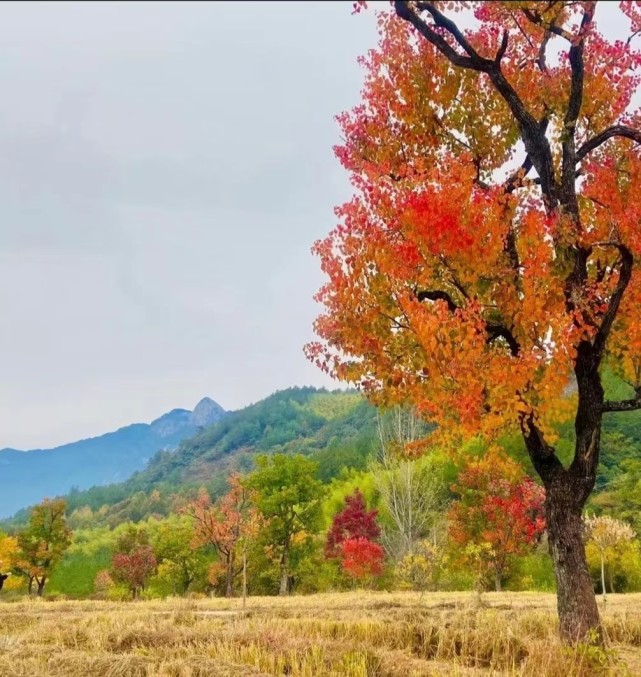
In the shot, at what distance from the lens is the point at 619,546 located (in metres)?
28.6

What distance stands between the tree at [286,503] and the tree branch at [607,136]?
31827 millimetres

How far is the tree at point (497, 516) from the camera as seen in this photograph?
26438 mm

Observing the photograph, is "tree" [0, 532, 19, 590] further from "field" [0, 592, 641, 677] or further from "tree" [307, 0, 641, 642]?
"tree" [307, 0, 641, 642]

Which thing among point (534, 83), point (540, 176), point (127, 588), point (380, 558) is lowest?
point (127, 588)

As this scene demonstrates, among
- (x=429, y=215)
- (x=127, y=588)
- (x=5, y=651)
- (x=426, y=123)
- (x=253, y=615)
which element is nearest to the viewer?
(x=429, y=215)

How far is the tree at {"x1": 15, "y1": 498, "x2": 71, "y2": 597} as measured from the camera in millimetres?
40812

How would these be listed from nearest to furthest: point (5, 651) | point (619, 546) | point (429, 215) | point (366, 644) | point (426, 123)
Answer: point (429, 215), point (5, 651), point (366, 644), point (426, 123), point (619, 546)

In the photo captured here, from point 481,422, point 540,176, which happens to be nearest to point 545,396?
point 481,422

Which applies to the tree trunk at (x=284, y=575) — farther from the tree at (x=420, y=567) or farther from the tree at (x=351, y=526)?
Result: the tree at (x=420, y=567)

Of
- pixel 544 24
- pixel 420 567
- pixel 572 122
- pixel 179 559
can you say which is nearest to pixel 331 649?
pixel 572 122

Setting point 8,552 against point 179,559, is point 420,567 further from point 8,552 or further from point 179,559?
point 8,552

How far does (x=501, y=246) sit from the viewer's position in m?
7.86

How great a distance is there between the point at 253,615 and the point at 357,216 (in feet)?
34.5

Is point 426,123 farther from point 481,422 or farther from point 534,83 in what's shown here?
point 481,422
